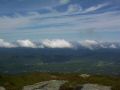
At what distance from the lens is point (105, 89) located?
39.1 metres

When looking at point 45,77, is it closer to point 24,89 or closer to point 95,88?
point 24,89

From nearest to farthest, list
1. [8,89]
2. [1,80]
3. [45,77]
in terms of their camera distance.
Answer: [8,89], [1,80], [45,77]

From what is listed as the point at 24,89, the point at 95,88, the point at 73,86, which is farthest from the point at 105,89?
the point at 24,89

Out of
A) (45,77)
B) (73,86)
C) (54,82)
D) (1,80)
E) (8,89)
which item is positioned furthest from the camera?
Answer: (45,77)

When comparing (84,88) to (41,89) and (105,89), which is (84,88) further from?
(41,89)

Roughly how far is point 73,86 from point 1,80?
106 feet

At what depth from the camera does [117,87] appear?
3984cm

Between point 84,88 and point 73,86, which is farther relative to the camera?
point 73,86

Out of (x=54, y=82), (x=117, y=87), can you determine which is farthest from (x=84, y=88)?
(x=54, y=82)

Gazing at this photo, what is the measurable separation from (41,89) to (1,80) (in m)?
29.9

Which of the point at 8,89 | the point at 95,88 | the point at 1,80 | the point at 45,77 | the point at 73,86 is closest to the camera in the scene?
the point at 95,88

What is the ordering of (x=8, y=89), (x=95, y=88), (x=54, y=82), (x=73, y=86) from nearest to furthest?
1. (x=95, y=88)
2. (x=73, y=86)
3. (x=54, y=82)
4. (x=8, y=89)

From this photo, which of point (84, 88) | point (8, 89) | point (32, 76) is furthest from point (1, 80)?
point (84, 88)

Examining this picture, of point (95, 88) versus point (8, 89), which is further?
point (8, 89)
